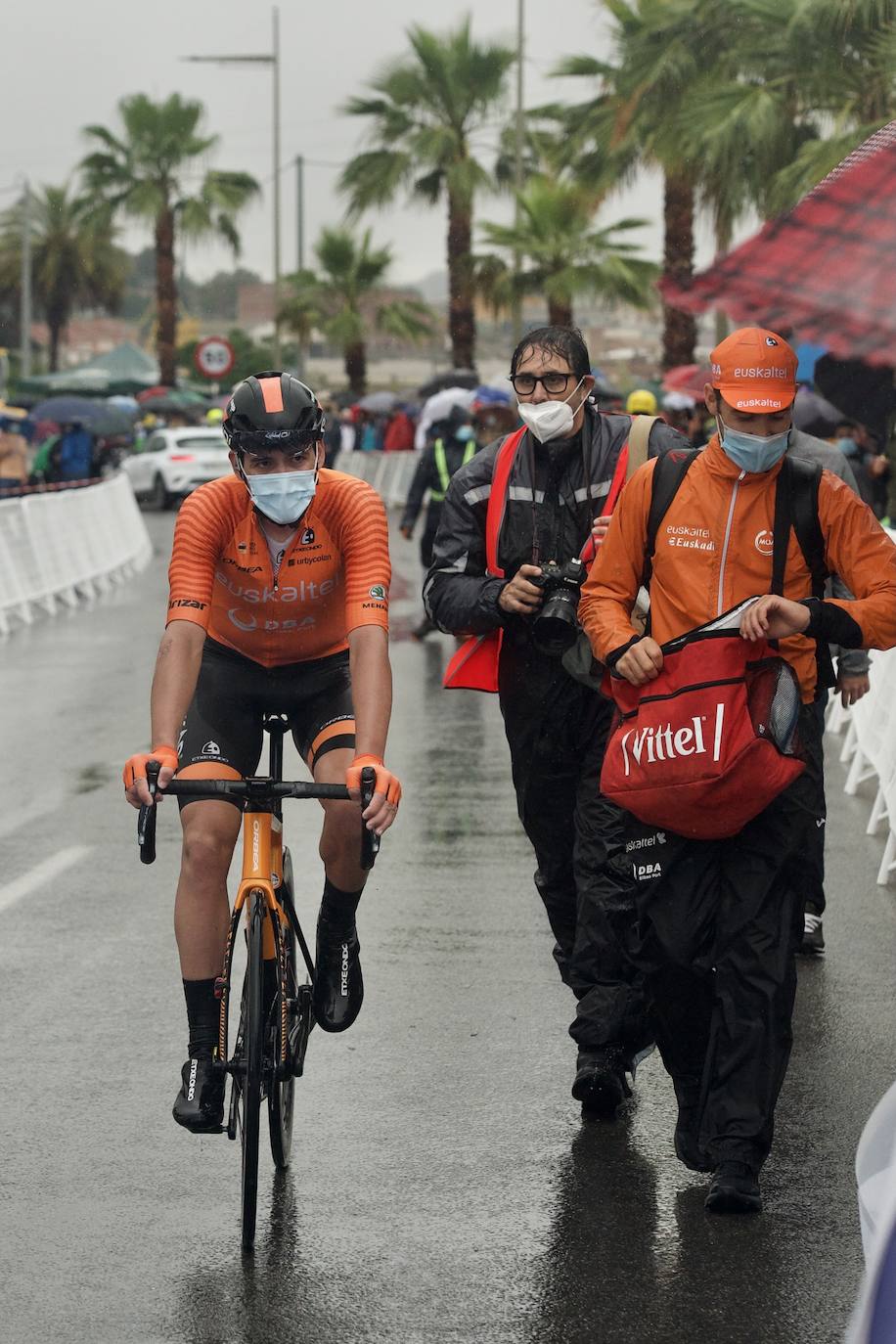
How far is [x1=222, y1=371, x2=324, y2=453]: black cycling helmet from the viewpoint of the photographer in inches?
204

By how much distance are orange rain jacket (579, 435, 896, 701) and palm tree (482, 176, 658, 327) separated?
3826 centimetres

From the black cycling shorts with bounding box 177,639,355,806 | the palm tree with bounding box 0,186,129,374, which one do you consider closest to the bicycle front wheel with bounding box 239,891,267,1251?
the black cycling shorts with bounding box 177,639,355,806

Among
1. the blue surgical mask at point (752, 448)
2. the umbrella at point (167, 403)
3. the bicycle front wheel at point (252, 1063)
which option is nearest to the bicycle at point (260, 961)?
the bicycle front wheel at point (252, 1063)

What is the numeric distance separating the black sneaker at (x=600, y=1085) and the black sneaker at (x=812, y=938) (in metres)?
2.02

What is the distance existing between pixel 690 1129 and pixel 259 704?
1.49 m

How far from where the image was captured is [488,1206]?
16.9ft

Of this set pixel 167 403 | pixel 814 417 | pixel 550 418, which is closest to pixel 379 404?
pixel 167 403

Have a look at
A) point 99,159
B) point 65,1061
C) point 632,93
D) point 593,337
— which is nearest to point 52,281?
point 99,159

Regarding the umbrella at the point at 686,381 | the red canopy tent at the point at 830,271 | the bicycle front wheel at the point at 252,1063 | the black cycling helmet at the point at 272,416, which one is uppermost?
the red canopy tent at the point at 830,271

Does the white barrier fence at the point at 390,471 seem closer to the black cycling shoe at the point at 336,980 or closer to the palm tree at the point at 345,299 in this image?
the palm tree at the point at 345,299

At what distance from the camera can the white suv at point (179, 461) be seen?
3981cm

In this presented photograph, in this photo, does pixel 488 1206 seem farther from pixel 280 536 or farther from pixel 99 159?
pixel 99 159

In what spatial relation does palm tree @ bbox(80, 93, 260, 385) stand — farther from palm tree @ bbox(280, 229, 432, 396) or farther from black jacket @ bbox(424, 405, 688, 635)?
black jacket @ bbox(424, 405, 688, 635)

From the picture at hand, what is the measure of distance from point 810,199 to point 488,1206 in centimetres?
263
